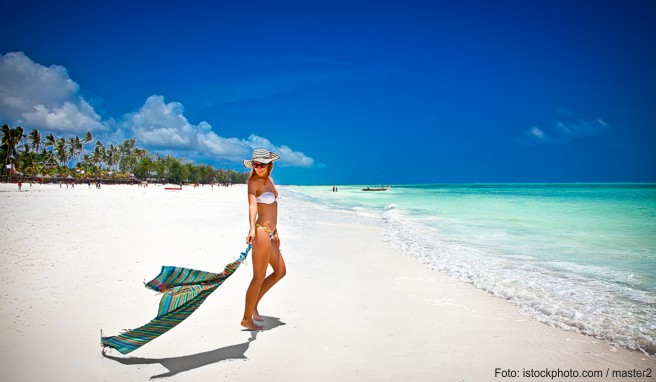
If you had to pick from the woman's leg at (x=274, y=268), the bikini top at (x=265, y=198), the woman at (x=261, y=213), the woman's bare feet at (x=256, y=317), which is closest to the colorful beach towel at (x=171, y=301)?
the woman at (x=261, y=213)

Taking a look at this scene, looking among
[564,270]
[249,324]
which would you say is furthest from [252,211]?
[564,270]

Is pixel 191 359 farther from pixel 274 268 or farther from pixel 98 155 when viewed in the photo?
pixel 98 155

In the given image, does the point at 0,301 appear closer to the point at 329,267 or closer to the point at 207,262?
the point at 207,262

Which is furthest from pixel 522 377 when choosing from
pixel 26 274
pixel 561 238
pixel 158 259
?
pixel 561 238

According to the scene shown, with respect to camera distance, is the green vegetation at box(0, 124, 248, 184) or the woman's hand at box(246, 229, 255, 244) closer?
the woman's hand at box(246, 229, 255, 244)

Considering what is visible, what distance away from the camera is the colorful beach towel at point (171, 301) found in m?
3.34

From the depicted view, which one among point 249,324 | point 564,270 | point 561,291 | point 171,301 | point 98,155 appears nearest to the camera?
point 171,301

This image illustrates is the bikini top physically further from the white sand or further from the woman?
the white sand

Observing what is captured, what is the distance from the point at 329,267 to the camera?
7555mm

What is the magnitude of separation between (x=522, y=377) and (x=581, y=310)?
2752mm

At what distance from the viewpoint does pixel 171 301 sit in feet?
11.2

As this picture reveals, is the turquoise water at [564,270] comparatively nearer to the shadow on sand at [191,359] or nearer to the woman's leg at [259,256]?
the woman's leg at [259,256]

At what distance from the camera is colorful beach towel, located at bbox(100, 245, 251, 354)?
11.0ft

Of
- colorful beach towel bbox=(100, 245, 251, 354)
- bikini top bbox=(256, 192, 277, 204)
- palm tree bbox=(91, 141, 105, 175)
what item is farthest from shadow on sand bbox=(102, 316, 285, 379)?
palm tree bbox=(91, 141, 105, 175)
